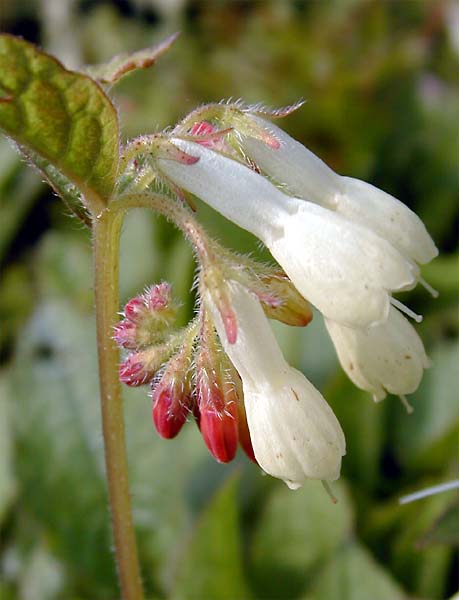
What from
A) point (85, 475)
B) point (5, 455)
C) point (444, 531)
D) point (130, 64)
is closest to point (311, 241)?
point (130, 64)

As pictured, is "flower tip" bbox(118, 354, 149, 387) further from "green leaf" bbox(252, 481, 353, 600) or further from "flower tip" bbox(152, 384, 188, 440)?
"green leaf" bbox(252, 481, 353, 600)

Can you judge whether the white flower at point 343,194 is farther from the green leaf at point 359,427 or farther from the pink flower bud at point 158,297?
the green leaf at point 359,427

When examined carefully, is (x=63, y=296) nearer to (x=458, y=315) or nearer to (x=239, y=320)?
(x=458, y=315)

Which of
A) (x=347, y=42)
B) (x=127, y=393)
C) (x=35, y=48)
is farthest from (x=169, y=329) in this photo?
(x=347, y=42)

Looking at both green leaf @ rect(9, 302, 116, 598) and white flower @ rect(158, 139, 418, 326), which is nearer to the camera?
white flower @ rect(158, 139, 418, 326)

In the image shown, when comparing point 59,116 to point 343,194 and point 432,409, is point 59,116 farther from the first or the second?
point 432,409

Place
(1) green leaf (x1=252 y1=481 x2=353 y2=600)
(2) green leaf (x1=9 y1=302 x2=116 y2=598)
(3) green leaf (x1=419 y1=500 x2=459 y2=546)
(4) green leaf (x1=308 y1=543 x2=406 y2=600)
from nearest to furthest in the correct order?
(3) green leaf (x1=419 y1=500 x2=459 y2=546) < (4) green leaf (x1=308 y1=543 x2=406 y2=600) < (1) green leaf (x1=252 y1=481 x2=353 y2=600) < (2) green leaf (x1=9 y1=302 x2=116 y2=598)

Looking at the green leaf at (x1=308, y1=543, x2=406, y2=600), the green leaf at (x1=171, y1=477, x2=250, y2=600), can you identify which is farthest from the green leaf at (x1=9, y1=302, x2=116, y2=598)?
the green leaf at (x1=308, y1=543, x2=406, y2=600)

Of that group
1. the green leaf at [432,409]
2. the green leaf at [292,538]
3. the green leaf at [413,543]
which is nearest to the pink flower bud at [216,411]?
the green leaf at [292,538]
